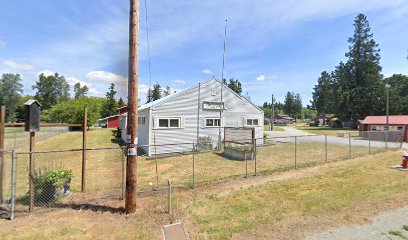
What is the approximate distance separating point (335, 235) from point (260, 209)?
1926 mm

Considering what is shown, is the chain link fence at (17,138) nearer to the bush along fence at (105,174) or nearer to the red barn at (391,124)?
the bush along fence at (105,174)

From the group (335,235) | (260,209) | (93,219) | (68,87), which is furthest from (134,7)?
(68,87)

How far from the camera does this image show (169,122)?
54.2 ft

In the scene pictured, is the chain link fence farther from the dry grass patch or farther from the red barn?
the red barn

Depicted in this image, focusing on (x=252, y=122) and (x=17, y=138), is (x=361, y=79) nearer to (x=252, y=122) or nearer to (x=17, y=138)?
(x=252, y=122)

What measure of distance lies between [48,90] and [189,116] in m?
80.2

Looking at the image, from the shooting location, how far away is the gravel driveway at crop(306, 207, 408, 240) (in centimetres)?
490

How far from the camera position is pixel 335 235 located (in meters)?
4.98

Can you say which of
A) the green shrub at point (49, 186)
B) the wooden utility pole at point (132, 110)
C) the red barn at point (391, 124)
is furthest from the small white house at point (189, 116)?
the red barn at point (391, 124)

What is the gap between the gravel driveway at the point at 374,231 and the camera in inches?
193

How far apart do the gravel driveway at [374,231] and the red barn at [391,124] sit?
76.3 ft

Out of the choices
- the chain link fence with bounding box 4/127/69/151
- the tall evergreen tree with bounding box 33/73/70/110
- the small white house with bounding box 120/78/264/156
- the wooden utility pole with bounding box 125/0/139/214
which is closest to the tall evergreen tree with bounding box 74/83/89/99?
the tall evergreen tree with bounding box 33/73/70/110

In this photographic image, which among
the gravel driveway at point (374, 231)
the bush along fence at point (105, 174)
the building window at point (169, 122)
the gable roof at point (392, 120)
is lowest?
the gravel driveway at point (374, 231)

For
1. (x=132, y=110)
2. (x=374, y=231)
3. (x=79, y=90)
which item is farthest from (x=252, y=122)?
(x=79, y=90)
